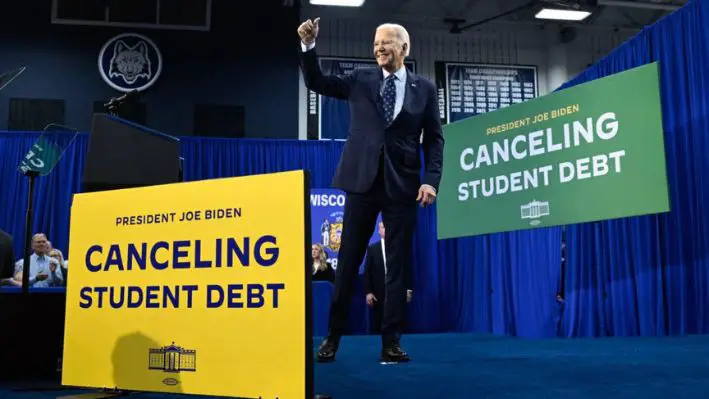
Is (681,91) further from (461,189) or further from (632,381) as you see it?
(632,381)

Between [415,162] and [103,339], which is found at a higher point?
[415,162]

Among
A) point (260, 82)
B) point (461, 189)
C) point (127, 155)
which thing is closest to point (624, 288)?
point (461, 189)

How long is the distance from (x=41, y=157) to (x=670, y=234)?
11.9 ft

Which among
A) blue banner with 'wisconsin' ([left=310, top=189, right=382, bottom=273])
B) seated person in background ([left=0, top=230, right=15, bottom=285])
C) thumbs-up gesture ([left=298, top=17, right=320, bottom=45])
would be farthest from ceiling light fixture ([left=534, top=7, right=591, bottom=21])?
seated person in background ([left=0, top=230, right=15, bottom=285])

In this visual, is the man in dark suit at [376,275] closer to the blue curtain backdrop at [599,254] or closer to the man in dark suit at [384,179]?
the blue curtain backdrop at [599,254]

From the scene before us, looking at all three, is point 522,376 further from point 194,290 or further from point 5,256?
point 5,256

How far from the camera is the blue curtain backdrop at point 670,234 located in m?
3.73

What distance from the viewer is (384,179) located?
2195 mm

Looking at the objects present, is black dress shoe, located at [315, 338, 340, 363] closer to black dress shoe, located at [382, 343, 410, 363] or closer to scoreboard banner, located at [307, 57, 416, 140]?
black dress shoe, located at [382, 343, 410, 363]

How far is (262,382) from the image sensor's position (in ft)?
4.09

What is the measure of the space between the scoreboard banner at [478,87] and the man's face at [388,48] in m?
7.17

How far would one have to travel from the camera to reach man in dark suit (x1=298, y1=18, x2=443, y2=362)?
2.20 meters

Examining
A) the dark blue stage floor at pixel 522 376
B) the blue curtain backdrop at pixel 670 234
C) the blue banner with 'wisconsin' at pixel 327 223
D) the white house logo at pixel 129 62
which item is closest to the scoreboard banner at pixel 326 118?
the blue banner with 'wisconsin' at pixel 327 223

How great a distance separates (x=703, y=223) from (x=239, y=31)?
6.84 metres
